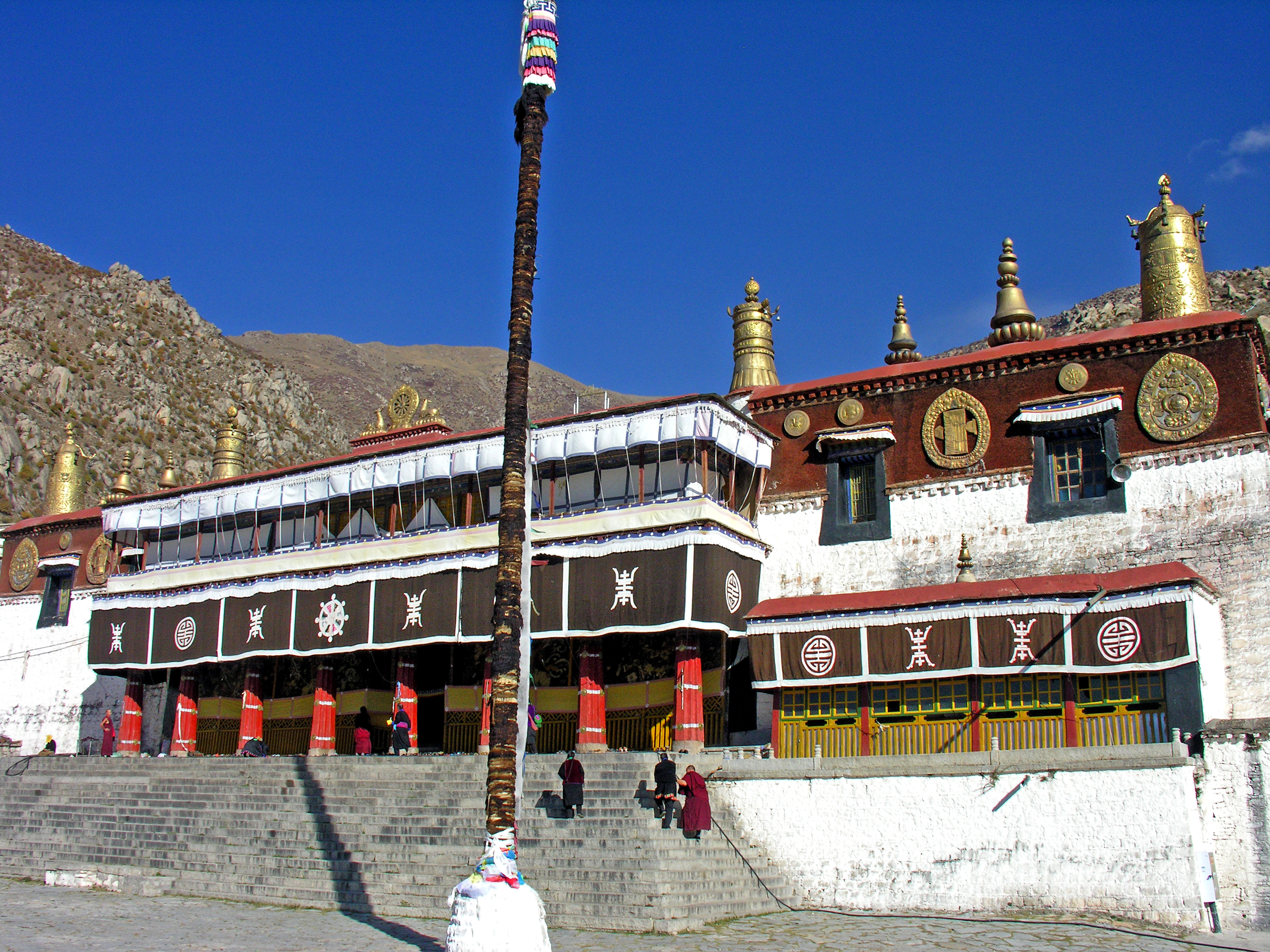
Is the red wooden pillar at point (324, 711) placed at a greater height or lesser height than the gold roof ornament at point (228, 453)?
lesser

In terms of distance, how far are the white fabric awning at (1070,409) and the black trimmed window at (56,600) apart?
29.4 meters

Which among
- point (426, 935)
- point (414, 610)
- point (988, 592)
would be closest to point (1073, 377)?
point (988, 592)

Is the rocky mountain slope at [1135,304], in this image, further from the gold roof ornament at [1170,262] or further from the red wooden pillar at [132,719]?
the red wooden pillar at [132,719]

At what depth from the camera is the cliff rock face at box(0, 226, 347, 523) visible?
60562 millimetres

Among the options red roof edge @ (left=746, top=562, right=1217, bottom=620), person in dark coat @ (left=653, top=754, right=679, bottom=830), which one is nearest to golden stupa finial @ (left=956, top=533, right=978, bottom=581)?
red roof edge @ (left=746, top=562, right=1217, bottom=620)

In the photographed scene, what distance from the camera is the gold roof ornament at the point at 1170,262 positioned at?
25.4 m

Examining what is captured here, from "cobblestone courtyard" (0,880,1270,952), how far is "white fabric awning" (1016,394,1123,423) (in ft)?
32.5

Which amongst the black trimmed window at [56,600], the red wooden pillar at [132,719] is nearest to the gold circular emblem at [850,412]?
the red wooden pillar at [132,719]

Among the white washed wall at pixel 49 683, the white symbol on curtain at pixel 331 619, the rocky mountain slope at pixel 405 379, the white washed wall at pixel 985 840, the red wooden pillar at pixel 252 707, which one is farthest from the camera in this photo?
the rocky mountain slope at pixel 405 379

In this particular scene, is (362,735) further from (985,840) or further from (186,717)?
(985,840)

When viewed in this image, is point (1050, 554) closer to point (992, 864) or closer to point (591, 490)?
point (992, 864)

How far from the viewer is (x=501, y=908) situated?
11.9m

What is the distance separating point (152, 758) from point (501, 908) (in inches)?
659

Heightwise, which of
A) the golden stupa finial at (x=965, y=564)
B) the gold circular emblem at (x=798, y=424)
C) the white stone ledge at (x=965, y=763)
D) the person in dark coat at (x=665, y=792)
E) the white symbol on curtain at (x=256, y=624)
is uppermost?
the gold circular emblem at (x=798, y=424)
